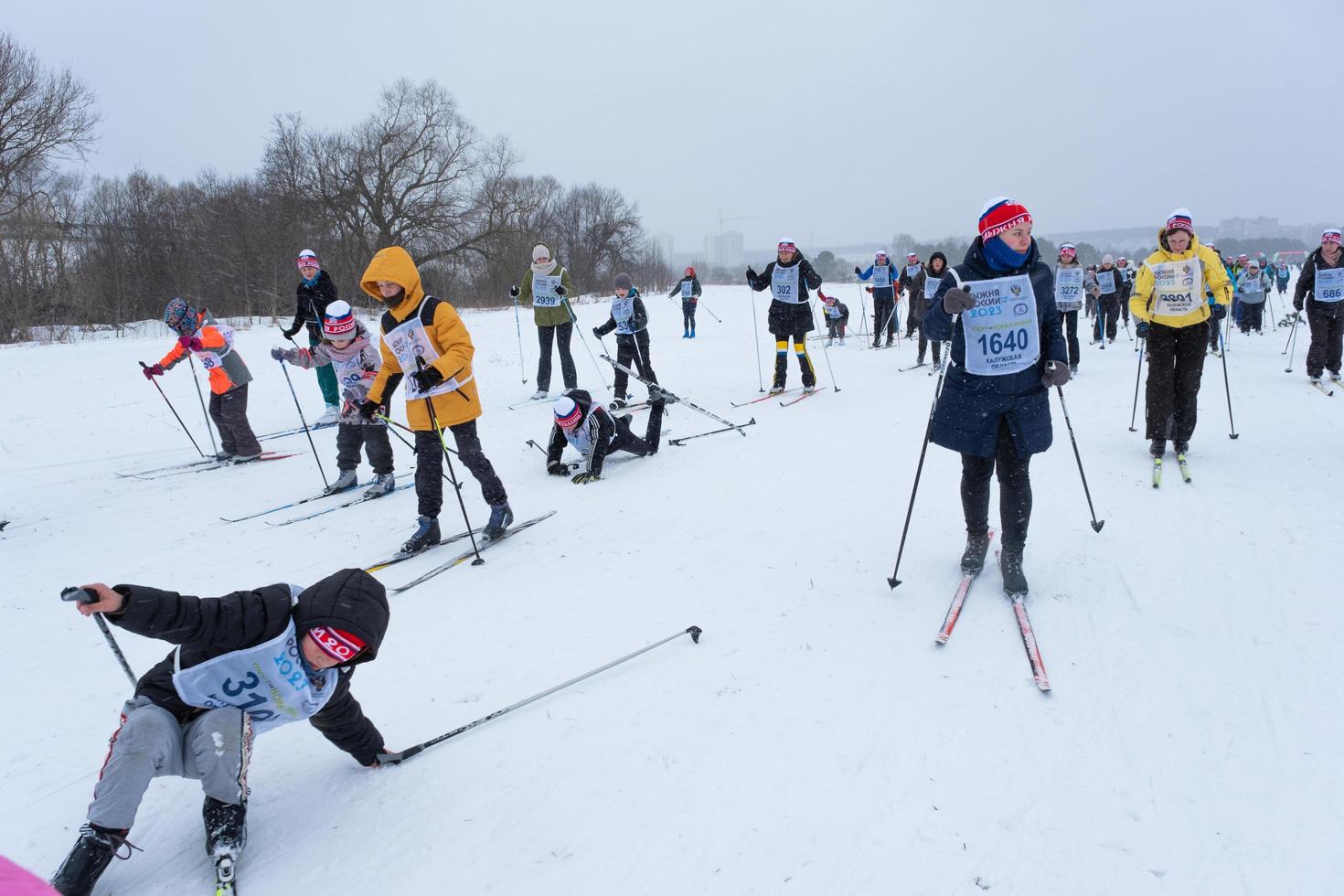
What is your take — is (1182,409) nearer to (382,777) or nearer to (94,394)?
(382,777)

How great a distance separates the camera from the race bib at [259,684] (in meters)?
2.34

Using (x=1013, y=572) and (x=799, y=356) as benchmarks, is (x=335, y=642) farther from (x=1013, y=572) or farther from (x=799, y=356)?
(x=799, y=356)

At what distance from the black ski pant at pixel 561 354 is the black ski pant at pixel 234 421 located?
12.9 ft

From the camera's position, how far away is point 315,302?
→ 8.73m

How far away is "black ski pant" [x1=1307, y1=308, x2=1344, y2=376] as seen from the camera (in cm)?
898

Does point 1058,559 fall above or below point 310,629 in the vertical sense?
below

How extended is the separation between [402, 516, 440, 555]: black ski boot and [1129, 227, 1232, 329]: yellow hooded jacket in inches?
243

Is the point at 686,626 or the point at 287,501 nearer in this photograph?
the point at 686,626

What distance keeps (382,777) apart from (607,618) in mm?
1491

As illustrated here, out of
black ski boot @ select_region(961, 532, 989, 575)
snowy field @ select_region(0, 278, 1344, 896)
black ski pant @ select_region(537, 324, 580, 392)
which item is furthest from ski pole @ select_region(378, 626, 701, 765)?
black ski pant @ select_region(537, 324, 580, 392)

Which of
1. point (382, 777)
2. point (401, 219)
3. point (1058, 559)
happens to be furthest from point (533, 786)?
point (401, 219)

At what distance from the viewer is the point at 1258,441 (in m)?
6.77

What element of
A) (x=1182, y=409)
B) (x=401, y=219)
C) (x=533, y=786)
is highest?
(x=401, y=219)

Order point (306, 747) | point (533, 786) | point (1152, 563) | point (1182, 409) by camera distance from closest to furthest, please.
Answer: point (533, 786) < point (306, 747) < point (1152, 563) < point (1182, 409)
